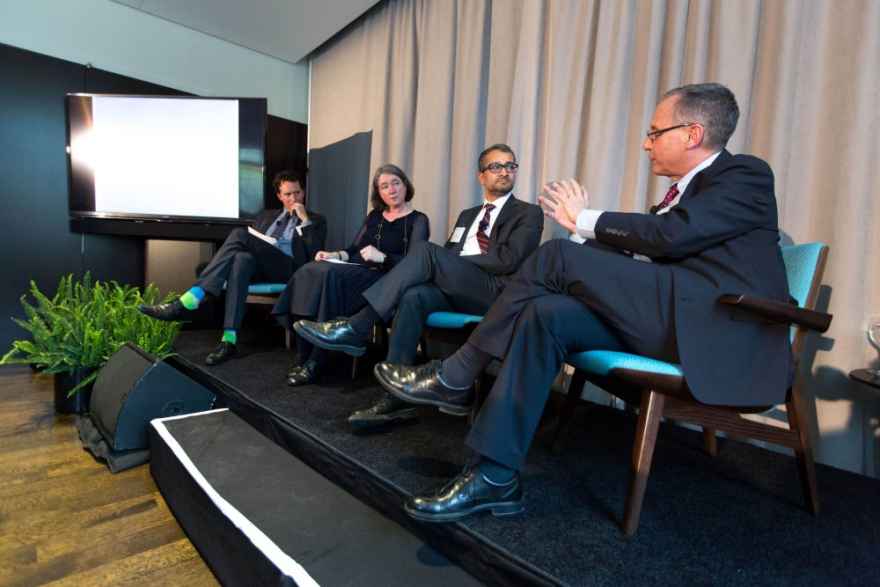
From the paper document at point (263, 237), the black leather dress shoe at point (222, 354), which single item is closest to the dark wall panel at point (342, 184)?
the paper document at point (263, 237)

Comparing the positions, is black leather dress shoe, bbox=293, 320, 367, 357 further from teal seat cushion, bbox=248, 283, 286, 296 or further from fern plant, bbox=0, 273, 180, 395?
fern plant, bbox=0, 273, 180, 395

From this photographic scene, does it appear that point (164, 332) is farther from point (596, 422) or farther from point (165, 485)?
point (596, 422)

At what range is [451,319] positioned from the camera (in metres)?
1.61

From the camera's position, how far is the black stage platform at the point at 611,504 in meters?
0.87

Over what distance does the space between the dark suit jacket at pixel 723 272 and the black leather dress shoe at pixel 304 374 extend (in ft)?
4.79

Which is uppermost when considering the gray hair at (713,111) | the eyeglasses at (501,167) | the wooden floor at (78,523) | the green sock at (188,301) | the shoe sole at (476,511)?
the gray hair at (713,111)

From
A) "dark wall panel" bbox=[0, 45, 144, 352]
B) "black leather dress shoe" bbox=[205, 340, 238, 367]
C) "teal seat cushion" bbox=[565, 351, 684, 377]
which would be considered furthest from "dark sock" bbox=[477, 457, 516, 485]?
"dark wall panel" bbox=[0, 45, 144, 352]

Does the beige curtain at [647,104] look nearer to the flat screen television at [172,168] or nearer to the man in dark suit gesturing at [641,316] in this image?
the man in dark suit gesturing at [641,316]

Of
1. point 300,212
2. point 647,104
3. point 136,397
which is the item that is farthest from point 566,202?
point 300,212

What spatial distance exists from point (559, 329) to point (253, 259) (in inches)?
77.8

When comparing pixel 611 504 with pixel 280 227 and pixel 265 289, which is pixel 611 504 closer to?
pixel 265 289

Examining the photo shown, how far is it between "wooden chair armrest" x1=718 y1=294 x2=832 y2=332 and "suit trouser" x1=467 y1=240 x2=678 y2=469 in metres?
0.14

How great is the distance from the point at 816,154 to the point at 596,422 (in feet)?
4.07

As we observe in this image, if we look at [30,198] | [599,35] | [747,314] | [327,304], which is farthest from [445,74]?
[30,198]
